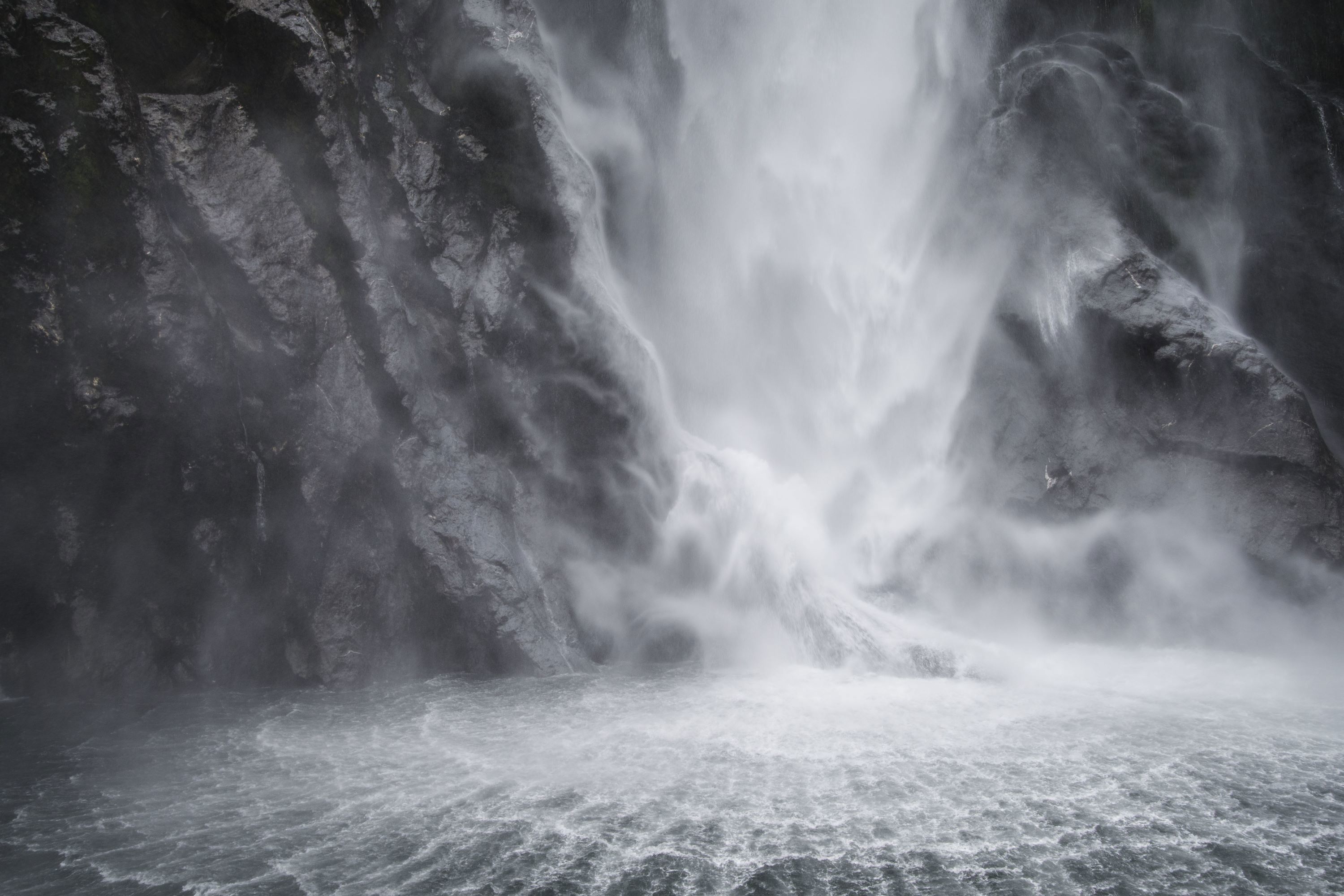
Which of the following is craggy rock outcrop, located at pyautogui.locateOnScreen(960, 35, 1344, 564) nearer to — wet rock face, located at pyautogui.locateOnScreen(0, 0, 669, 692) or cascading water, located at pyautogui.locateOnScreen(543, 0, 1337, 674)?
cascading water, located at pyautogui.locateOnScreen(543, 0, 1337, 674)

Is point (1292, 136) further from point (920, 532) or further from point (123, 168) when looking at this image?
point (123, 168)

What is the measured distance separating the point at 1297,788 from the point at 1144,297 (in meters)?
9.30

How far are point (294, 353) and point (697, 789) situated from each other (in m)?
9.12

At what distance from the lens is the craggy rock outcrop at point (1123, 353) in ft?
45.9

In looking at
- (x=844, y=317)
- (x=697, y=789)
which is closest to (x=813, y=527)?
(x=844, y=317)

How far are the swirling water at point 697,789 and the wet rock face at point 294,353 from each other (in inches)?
59.2

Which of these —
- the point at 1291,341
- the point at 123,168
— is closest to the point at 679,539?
the point at 123,168

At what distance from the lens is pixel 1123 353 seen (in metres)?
15.0

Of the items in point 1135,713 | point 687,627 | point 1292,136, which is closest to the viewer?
point 1135,713

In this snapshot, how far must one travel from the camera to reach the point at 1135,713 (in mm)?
10391

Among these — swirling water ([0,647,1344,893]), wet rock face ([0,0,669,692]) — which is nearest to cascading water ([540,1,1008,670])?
wet rock face ([0,0,669,692])

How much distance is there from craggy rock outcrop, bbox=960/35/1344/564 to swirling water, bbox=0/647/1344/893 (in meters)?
3.53

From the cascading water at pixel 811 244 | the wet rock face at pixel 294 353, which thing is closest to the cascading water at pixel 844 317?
the cascading water at pixel 811 244

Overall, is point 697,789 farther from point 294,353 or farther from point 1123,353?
point 1123,353
